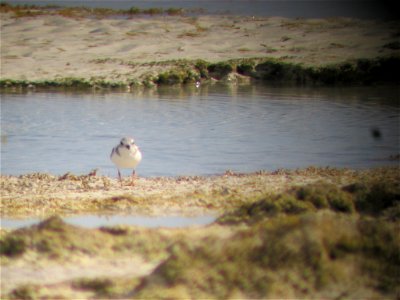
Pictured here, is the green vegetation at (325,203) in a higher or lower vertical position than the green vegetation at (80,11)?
lower

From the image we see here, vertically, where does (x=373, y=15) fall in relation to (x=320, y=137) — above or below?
above

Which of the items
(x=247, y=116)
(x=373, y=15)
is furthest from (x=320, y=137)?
(x=373, y=15)

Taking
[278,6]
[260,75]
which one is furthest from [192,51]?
[278,6]

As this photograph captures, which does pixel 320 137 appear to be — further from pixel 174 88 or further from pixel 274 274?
pixel 274 274

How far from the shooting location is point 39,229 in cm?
813

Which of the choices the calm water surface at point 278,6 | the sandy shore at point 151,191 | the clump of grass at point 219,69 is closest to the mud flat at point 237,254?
the sandy shore at point 151,191

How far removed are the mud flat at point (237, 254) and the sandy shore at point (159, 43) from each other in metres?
15.0

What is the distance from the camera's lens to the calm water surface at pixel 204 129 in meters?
14.1

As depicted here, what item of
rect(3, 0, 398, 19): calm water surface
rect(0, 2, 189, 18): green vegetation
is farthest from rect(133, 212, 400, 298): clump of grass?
rect(0, 2, 189, 18): green vegetation

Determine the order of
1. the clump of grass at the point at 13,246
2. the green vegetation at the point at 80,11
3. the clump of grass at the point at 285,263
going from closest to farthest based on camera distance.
Result: the clump of grass at the point at 285,263, the clump of grass at the point at 13,246, the green vegetation at the point at 80,11

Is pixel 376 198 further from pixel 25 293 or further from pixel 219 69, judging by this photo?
pixel 219 69

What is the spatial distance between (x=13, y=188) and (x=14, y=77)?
1239 centimetres

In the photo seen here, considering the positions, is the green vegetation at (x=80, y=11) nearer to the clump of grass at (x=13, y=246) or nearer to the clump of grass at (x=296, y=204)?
the clump of grass at (x=296, y=204)

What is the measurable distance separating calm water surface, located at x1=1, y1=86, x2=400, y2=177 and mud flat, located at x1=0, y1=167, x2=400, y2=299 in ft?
14.0
